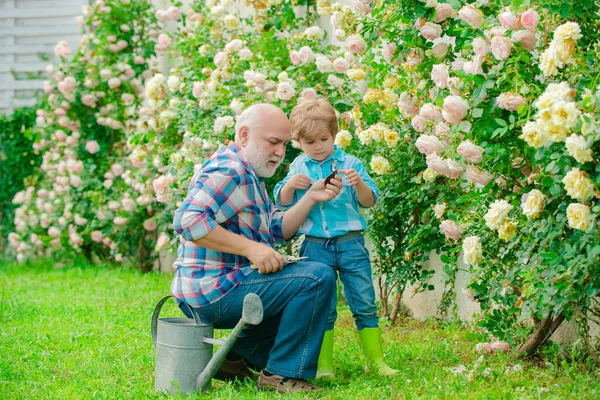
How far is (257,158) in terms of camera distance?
3.30 m

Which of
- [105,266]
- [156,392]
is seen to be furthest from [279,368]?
[105,266]

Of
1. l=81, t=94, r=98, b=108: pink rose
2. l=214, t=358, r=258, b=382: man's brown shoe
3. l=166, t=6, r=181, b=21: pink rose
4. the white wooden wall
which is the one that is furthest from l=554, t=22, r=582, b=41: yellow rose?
the white wooden wall

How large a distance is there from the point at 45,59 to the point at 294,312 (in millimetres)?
5675

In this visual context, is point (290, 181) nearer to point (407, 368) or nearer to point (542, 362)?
point (407, 368)

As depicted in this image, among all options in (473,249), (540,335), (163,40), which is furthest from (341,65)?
(163,40)

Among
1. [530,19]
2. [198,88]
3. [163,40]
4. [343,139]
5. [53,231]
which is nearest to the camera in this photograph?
[530,19]

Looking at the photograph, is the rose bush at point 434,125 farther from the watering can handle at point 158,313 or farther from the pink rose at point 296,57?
the watering can handle at point 158,313

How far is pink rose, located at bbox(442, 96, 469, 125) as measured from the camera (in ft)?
10.2

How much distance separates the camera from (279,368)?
3145mm

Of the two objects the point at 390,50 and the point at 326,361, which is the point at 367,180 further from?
the point at 326,361

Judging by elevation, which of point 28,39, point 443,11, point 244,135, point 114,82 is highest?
point 28,39

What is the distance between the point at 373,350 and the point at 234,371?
0.59 meters

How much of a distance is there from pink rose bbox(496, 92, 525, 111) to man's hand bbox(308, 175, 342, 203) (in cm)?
75

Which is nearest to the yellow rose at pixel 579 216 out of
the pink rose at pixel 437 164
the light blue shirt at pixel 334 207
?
the pink rose at pixel 437 164
